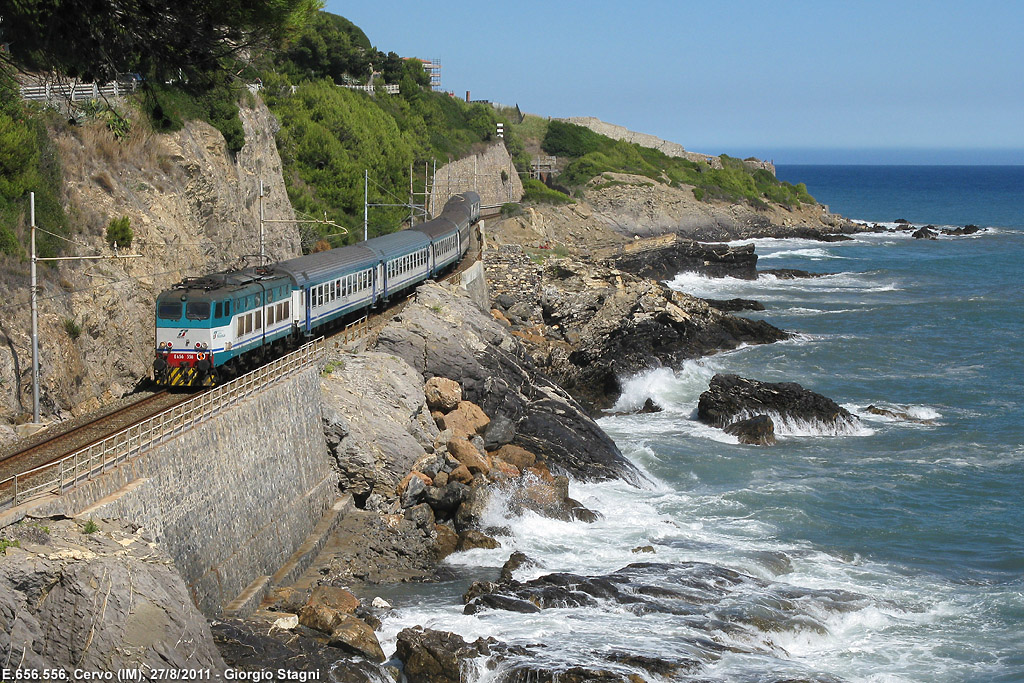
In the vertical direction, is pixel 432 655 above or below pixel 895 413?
above

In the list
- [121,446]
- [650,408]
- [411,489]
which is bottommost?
[650,408]

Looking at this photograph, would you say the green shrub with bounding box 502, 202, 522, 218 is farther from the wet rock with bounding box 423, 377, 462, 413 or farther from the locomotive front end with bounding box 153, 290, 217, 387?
the locomotive front end with bounding box 153, 290, 217, 387

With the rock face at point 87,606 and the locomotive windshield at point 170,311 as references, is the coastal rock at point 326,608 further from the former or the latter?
the locomotive windshield at point 170,311

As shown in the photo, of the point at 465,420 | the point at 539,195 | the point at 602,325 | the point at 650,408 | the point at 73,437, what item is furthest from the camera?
the point at 539,195

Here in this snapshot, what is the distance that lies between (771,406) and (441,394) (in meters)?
14.6

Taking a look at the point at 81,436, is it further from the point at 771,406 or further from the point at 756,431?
the point at 771,406

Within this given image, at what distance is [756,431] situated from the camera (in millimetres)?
38000

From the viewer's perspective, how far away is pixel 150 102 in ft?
109

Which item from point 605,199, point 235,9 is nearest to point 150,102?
point 235,9

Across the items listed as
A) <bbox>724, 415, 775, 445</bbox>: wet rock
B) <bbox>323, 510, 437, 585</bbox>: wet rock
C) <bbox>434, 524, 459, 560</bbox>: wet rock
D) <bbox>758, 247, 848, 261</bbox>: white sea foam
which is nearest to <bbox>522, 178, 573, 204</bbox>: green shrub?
<bbox>758, 247, 848, 261</bbox>: white sea foam

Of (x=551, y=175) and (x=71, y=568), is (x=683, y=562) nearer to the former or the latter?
(x=71, y=568)

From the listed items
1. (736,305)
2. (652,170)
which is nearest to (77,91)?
(736,305)

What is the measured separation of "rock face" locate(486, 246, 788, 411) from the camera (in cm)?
4562

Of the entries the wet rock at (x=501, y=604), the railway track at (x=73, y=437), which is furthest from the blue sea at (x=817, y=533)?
the railway track at (x=73, y=437)
